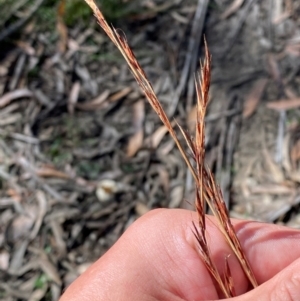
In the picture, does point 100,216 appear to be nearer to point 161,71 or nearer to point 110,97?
point 110,97

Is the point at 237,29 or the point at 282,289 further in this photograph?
the point at 237,29

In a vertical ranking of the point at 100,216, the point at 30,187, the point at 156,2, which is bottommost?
the point at 100,216

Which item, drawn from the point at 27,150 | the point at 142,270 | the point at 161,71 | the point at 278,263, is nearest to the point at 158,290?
the point at 142,270

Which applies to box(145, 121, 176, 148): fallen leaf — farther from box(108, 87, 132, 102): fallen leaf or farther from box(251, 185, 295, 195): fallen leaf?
box(251, 185, 295, 195): fallen leaf

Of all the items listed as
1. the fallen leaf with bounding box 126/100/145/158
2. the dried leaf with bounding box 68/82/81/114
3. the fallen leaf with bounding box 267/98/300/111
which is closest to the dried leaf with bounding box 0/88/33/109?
the dried leaf with bounding box 68/82/81/114

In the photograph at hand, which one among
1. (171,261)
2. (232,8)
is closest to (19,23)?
(232,8)

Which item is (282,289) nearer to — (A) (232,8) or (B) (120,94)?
(B) (120,94)

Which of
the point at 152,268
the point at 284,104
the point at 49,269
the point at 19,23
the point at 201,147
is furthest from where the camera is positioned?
the point at 19,23
